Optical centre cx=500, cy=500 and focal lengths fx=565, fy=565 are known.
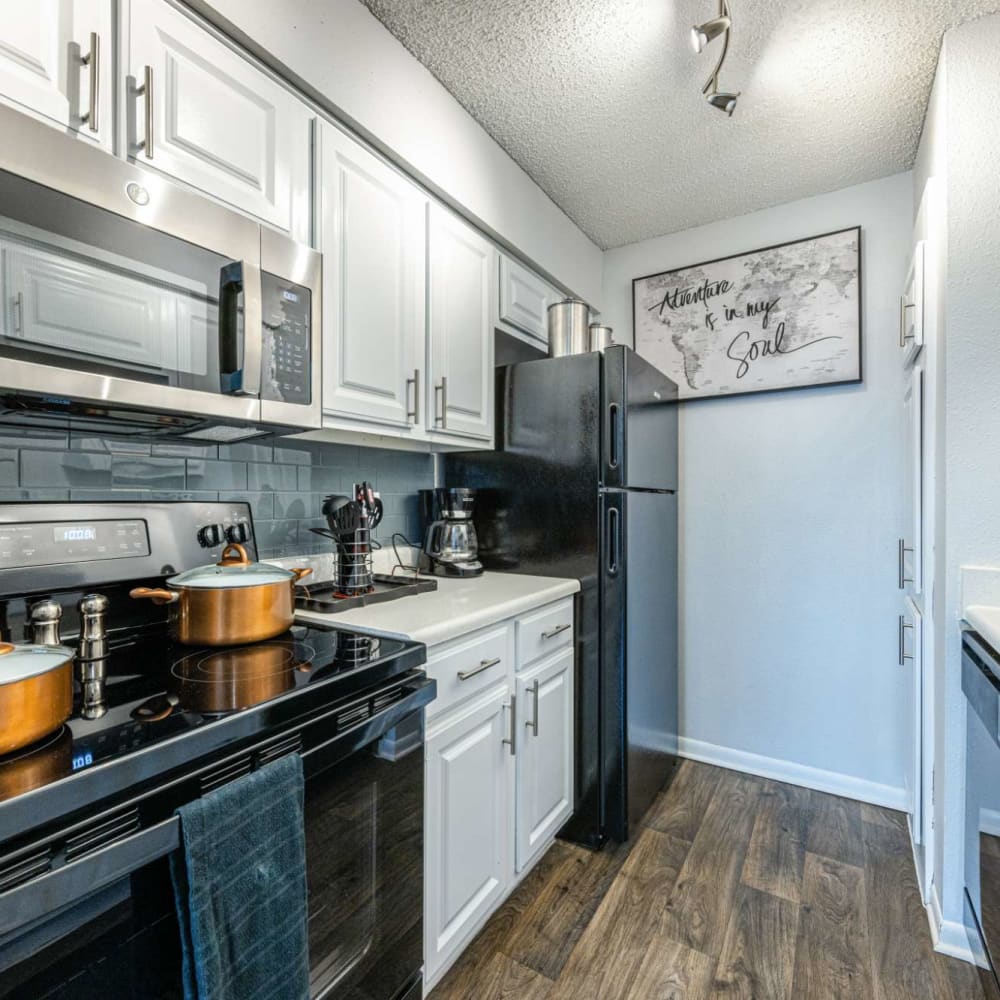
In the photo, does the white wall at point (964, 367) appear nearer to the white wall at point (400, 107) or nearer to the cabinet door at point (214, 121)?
the white wall at point (400, 107)

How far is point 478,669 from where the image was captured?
4.61ft

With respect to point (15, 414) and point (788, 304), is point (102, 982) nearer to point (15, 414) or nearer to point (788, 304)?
point (15, 414)

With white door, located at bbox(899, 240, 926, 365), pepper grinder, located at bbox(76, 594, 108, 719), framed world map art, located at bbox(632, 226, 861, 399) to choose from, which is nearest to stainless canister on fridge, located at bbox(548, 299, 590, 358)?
framed world map art, located at bbox(632, 226, 861, 399)

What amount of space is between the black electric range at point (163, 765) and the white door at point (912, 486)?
1.62 m

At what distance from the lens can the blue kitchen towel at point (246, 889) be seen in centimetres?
71

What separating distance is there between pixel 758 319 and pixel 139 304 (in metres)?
2.35

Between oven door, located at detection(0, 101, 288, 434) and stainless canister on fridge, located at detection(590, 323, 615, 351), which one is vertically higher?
stainless canister on fridge, located at detection(590, 323, 615, 351)

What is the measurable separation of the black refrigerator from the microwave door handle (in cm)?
109

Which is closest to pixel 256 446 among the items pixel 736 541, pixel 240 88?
pixel 240 88

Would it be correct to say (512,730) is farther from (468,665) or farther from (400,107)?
(400,107)

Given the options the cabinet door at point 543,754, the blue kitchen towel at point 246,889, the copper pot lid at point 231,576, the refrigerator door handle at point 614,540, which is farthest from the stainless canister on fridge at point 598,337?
the blue kitchen towel at point 246,889

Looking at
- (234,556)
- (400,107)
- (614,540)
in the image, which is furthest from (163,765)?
(400,107)

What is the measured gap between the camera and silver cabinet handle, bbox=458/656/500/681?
135 cm

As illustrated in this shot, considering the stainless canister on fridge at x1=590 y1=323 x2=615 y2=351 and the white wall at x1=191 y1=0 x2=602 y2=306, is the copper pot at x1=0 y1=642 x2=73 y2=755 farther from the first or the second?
the stainless canister on fridge at x1=590 y1=323 x2=615 y2=351
